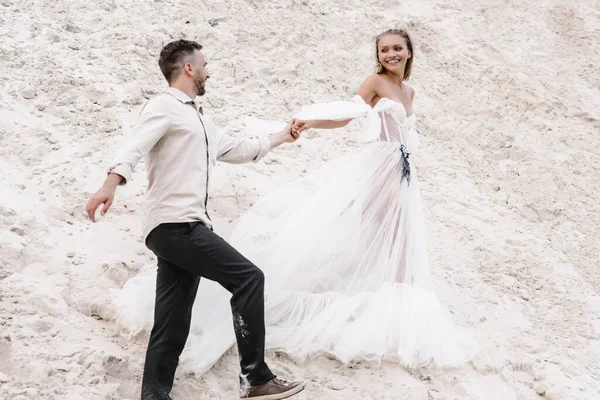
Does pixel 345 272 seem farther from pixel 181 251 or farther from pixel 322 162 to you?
pixel 322 162

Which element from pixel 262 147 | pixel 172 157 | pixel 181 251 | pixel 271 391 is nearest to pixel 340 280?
pixel 262 147

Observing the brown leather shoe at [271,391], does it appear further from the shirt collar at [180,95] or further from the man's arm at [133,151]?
the shirt collar at [180,95]

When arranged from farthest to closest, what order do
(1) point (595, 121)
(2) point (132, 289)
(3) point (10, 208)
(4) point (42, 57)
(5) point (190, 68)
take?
(1) point (595, 121)
(4) point (42, 57)
(3) point (10, 208)
(2) point (132, 289)
(5) point (190, 68)

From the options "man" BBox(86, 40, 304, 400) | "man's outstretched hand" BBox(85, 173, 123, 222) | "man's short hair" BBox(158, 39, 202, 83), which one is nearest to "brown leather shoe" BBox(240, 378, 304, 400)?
"man" BBox(86, 40, 304, 400)

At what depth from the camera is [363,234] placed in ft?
13.1

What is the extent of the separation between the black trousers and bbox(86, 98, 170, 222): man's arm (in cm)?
29

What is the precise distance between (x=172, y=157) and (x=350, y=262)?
1.37m

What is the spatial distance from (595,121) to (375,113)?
4188 mm

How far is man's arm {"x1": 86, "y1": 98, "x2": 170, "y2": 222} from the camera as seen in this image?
276 cm

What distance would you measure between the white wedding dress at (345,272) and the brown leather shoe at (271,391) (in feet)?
1.26

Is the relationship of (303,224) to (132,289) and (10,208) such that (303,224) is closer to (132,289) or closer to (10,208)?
(132,289)

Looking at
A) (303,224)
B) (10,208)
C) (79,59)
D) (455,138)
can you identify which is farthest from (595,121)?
(10,208)

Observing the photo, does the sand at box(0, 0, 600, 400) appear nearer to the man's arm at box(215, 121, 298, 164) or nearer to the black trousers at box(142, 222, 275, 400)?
the black trousers at box(142, 222, 275, 400)

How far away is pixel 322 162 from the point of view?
5.54 meters
